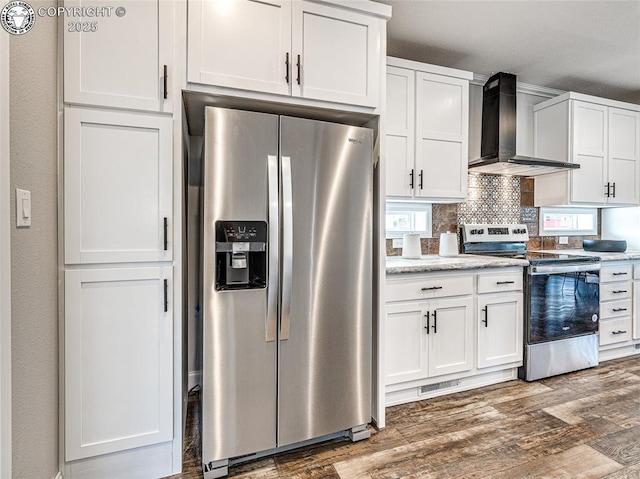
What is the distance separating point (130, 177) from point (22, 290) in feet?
2.06

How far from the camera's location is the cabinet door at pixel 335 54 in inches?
73.2

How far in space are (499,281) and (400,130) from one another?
4.46 feet

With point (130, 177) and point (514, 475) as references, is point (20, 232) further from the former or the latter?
point (514, 475)

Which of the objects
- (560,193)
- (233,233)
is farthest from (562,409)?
(233,233)

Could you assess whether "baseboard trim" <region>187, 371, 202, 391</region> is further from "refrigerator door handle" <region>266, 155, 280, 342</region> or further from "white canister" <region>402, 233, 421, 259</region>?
"white canister" <region>402, 233, 421, 259</region>

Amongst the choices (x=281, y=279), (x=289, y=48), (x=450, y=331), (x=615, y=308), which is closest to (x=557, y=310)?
(x=615, y=308)

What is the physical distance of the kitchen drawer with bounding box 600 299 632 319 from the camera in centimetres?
320

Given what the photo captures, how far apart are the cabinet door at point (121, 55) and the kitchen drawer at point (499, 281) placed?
2331 mm

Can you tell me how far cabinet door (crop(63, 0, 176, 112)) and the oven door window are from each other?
284 centimetres

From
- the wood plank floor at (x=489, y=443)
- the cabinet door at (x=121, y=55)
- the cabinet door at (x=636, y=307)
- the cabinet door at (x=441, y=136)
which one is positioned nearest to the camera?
the cabinet door at (x=121, y=55)

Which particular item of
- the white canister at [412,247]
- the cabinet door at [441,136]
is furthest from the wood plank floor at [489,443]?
the cabinet door at [441,136]

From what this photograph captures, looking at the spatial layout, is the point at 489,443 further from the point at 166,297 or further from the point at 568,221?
the point at 568,221

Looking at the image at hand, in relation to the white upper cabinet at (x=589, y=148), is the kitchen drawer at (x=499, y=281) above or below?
below

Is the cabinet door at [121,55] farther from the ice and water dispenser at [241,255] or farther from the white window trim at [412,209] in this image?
the white window trim at [412,209]
